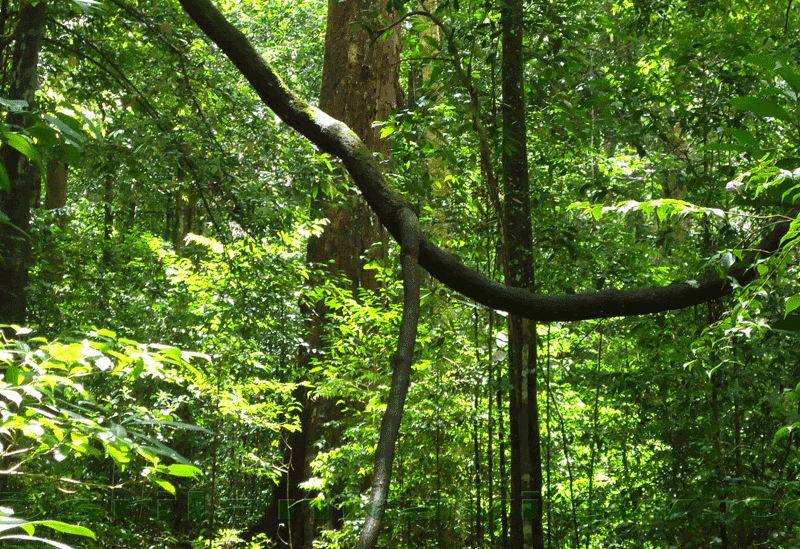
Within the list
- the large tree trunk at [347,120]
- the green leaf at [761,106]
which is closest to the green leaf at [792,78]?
the green leaf at [761,106]

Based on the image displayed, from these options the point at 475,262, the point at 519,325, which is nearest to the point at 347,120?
the point at 475,262

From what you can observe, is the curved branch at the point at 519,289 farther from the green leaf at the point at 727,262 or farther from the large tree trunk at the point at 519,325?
the large tree trunk at the point at 519,325

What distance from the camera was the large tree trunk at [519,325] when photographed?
142 inches

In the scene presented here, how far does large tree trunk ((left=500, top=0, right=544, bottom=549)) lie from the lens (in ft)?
11.8

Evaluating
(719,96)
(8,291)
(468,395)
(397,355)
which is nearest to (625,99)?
(719,96)

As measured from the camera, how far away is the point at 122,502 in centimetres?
767

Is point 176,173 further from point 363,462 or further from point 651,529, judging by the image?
point 651,529

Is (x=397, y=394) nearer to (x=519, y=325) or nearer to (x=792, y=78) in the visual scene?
(x=792, y=78)

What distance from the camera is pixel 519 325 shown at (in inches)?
144

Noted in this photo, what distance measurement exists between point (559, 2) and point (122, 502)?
252 inches

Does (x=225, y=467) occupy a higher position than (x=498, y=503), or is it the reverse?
(x=225, y=467)

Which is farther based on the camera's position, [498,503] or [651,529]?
[498,503]

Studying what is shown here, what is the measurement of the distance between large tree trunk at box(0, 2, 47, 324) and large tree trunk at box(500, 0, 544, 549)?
2345 millimetres

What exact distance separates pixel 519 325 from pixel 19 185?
2.73 meters
